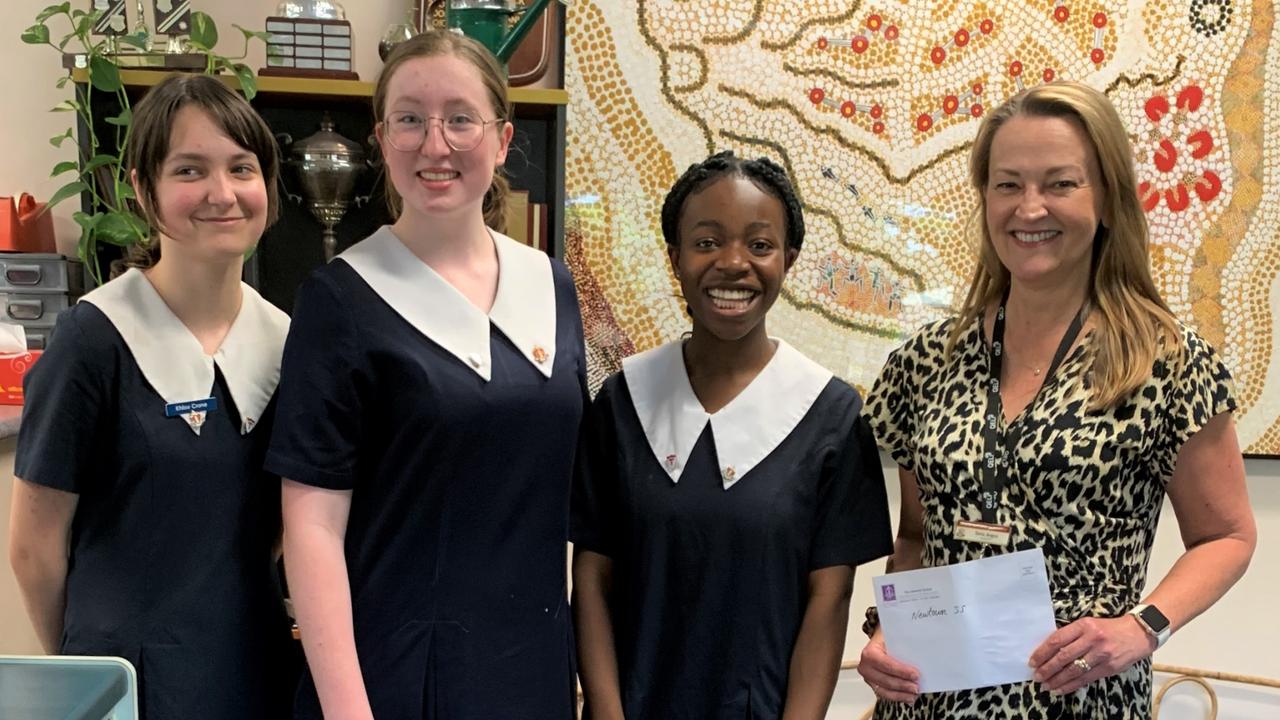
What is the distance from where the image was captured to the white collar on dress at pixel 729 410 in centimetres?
142

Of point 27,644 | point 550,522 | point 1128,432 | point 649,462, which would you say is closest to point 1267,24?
point 1128,432

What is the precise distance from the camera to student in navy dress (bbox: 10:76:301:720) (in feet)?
4.27

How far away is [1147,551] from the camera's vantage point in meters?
1.37

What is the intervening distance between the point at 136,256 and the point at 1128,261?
1.37m

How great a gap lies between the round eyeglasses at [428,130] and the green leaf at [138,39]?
3.65ft

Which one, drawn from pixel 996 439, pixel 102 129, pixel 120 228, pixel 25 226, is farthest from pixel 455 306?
pixel 25 226

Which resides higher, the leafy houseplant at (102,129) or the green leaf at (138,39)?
the green leaf at (138,39)

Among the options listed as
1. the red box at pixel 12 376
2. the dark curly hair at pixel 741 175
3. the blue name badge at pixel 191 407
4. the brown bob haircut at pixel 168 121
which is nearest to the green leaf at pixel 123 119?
the red box at pixel 12 376

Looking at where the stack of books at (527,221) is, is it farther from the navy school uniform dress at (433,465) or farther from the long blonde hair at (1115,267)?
the long blonde hair at (1115,267)

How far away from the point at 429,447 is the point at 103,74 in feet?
4.45

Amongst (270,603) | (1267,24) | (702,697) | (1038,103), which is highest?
(1267,24)

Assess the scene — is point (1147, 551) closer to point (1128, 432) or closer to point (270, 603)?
point (1128, 432)

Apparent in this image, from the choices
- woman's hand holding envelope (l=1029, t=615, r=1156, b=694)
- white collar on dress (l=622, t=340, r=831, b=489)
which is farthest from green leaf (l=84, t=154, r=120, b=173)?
woman's hand holding envelope (l=1029, t=615, r=1156, b=694)

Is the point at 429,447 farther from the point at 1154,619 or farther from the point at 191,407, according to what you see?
the point at 1154,619
